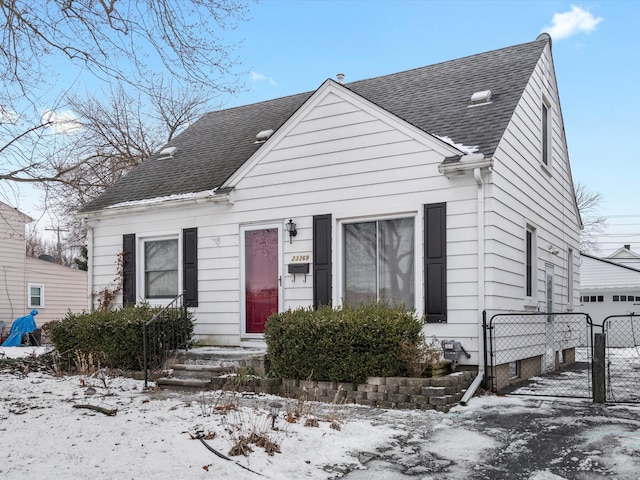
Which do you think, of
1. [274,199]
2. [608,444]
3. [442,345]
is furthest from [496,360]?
[274,199]

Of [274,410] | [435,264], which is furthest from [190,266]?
[274,410]

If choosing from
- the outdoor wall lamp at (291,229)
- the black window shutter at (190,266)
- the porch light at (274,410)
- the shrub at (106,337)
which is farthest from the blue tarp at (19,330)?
the porch light at (274,410)

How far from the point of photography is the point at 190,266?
10344mm

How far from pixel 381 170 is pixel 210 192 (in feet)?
10.1

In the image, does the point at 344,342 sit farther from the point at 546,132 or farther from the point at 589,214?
the point at 589,214

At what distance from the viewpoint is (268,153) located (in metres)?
9.58

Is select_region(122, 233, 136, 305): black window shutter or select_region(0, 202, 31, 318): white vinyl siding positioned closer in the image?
select_region(122, 233, 136, 305): black window shutter

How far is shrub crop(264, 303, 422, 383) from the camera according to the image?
683 cm

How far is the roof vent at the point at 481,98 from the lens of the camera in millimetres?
9095

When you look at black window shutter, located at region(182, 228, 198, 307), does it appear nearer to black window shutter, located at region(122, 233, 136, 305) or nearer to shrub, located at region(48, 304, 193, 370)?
shrub, located at region(48, 304, 193, 370)

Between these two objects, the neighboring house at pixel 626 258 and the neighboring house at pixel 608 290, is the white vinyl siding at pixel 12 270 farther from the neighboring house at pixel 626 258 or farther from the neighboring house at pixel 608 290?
the neighboring house at pixel 626 258

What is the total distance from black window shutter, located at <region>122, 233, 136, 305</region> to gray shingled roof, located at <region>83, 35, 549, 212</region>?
2.91 ft

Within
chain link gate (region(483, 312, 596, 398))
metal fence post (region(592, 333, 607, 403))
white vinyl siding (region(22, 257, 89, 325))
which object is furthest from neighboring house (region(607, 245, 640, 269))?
white vinyl siding (region(22, 257, 89, 325))

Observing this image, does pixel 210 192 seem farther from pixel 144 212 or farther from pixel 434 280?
pixel 434 280
